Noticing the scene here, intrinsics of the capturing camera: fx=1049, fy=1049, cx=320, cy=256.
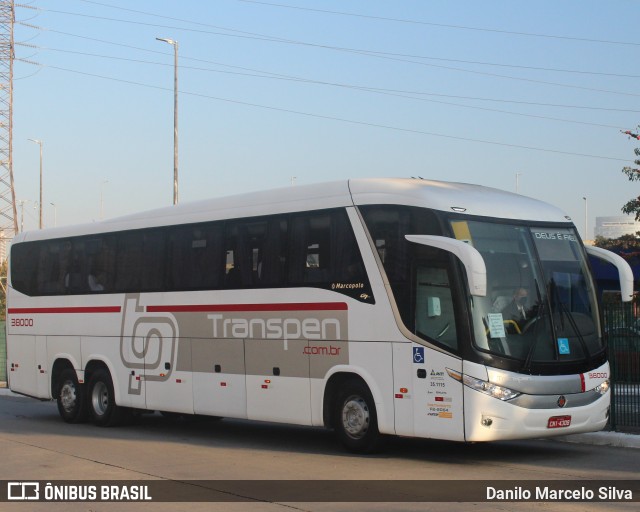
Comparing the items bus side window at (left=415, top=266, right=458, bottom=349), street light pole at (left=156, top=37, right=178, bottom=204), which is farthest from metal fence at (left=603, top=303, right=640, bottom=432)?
street light pole at (left=156, top=37, right=178, bottom=204)

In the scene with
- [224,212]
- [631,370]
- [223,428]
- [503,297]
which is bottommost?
[223,428]

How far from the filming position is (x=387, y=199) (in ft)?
45.4

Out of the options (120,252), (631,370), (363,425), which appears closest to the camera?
(363,425)

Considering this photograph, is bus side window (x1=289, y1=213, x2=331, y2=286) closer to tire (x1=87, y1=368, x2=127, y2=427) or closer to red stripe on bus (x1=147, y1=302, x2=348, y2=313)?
red stripe on bus (x1=147, y1=302, x2=348, y2=313)

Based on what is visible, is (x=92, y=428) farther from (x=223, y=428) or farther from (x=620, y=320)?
(x=620, y=320)

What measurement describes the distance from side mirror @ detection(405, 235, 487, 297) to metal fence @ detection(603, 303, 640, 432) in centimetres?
368

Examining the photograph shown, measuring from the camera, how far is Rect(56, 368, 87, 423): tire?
64.8ft

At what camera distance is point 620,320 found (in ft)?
50.1

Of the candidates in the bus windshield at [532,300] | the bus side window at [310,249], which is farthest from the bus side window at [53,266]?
the bus windshield at [532,300]

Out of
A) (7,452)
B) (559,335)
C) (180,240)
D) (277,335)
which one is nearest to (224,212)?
(180,240)

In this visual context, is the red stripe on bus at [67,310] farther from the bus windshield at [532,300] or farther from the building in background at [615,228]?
the building in background at [615,228]

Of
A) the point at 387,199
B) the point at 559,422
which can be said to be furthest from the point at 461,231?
the point at 559,422

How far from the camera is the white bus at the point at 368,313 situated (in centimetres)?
1276

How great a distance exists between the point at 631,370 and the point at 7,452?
9286 millimetres
